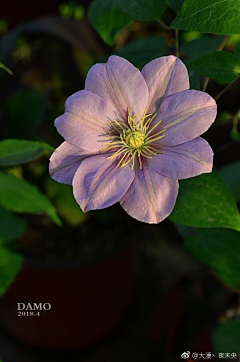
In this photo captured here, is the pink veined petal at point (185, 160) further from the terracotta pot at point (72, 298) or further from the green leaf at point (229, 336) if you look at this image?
the terracotta pot at point (72, 298)

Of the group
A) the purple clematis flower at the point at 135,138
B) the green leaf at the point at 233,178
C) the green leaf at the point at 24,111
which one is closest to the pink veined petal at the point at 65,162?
the purple clematis flower at the point at 135,138

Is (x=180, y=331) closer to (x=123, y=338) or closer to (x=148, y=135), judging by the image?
(x=123, y=338)

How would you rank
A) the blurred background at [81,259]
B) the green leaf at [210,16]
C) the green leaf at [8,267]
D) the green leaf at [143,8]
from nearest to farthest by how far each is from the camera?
the green leaf at [210,16] → the green leaf at [143,8] → the green leaf at [8,267] → the blurred background at [81,259]

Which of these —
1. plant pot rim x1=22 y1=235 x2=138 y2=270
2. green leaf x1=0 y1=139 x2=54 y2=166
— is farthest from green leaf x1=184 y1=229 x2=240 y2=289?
plant pot rim x1=22 y1=235 x2=138 y2=270

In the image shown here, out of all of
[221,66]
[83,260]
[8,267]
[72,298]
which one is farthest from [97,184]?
[72,298]

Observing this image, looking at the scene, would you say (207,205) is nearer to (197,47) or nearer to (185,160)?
(185,160)
